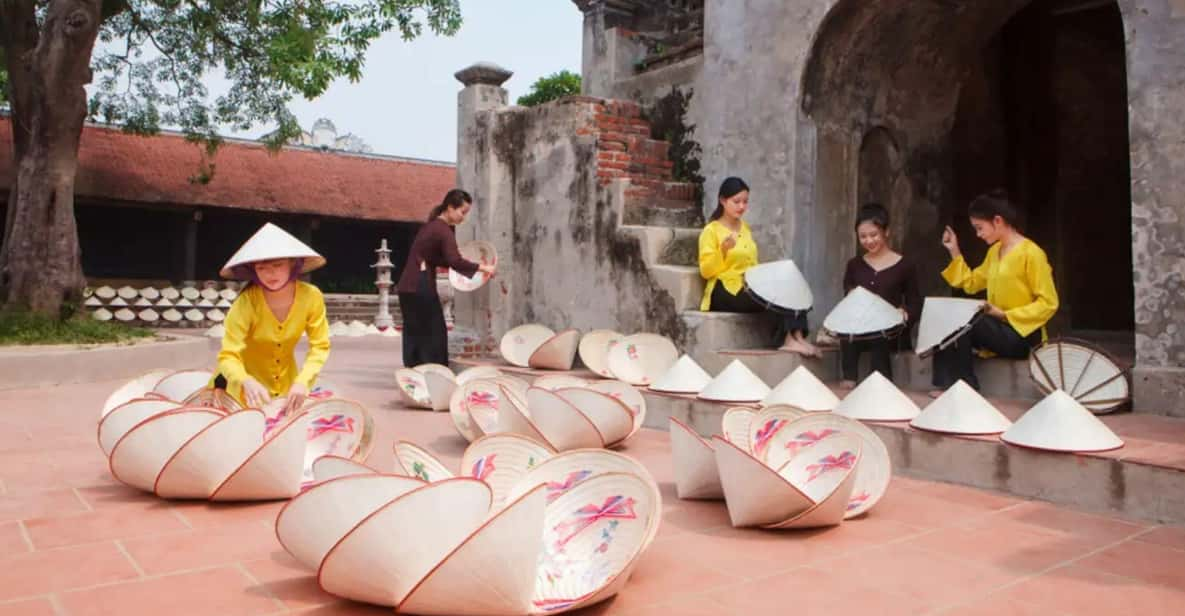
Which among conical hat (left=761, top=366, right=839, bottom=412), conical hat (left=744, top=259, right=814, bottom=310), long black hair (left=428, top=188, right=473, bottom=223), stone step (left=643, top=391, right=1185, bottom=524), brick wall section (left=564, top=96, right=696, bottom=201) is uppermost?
brick wall section (left=564, top=96, right=696, bottom=201)

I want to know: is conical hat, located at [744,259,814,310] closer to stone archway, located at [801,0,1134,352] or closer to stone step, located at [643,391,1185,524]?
stone archway, located at [801,0,1134,352]

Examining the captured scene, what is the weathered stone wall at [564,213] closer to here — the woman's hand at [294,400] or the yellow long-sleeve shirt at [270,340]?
the yellow long-sleeve shirt at [270,340]

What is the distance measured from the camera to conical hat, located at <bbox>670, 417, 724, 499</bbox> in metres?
3.35

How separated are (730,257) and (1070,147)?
402cm

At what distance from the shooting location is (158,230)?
65.4ft

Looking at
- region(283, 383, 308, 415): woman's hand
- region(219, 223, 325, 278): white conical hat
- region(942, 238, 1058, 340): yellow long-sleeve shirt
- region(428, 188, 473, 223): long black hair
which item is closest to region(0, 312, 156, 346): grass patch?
region(428, 188, 473, 223): long black hair

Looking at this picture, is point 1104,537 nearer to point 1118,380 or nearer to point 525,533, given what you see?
point 1118,380

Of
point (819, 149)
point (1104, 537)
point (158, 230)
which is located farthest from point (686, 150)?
point (158, 230)

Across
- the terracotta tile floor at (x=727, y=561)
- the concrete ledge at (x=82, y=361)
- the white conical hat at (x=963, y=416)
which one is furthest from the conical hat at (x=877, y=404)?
the concrete ledge at (x=82, y=361)

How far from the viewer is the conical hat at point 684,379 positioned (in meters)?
5.23

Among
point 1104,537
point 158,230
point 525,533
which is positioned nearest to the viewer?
point 525,533

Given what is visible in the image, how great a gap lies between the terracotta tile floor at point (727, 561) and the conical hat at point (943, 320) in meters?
1.30

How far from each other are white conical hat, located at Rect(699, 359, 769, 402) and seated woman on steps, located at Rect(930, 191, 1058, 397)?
1027mm

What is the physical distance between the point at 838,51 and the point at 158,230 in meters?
17.7
